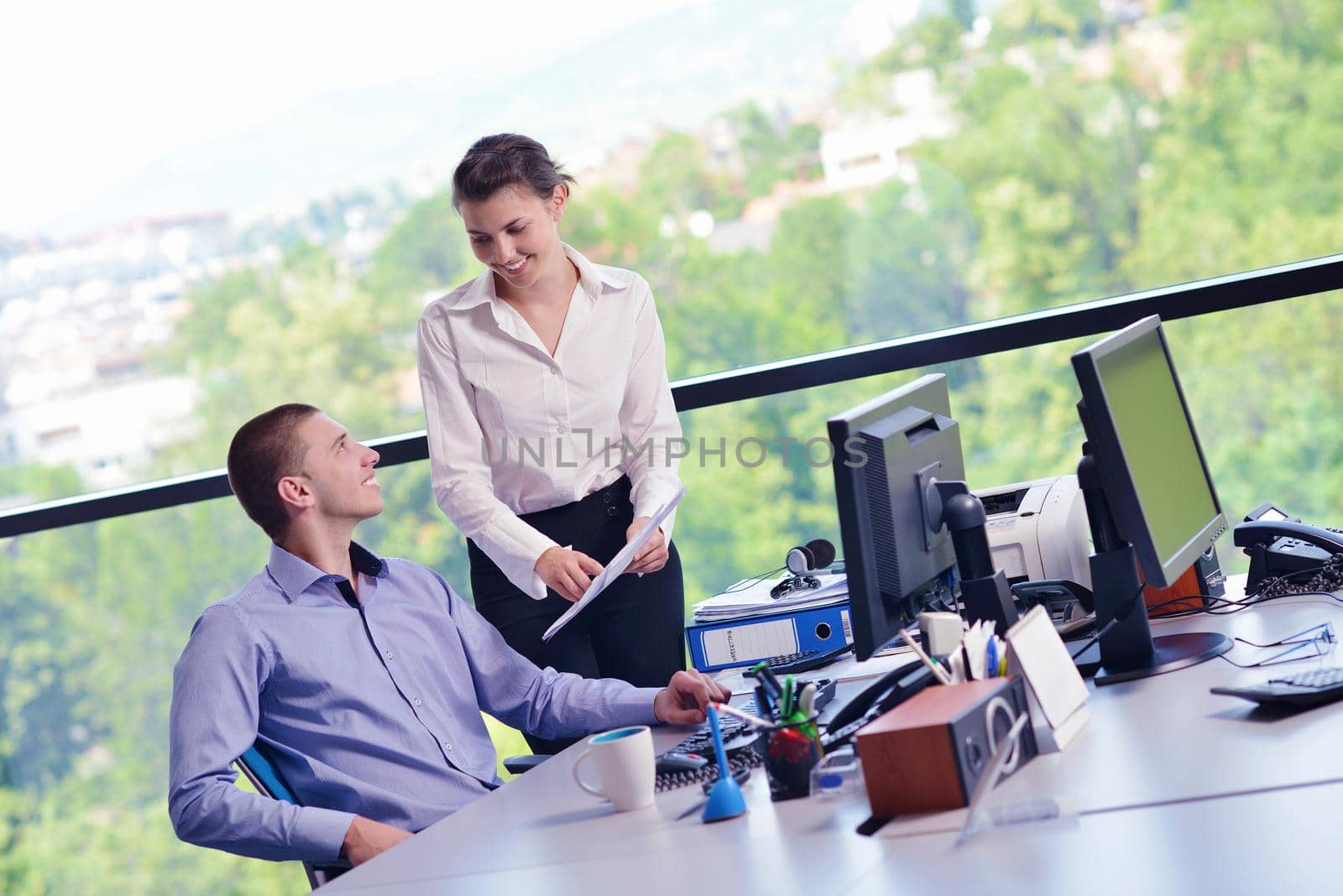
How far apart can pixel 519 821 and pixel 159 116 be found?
980cm

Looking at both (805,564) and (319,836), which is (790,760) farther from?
(805,564)

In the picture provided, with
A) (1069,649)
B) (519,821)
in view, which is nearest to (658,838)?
(519,821)

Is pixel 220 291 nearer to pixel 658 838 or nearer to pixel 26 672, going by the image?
pixel 26 672

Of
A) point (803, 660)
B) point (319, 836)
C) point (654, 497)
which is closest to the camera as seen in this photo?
point (319, 836)

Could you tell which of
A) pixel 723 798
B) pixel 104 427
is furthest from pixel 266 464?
pixel 104 427

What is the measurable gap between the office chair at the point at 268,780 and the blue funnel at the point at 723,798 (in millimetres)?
636

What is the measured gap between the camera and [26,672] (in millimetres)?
8875

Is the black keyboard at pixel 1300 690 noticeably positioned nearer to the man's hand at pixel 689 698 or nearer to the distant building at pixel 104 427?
the man's hand at pixel 689 698

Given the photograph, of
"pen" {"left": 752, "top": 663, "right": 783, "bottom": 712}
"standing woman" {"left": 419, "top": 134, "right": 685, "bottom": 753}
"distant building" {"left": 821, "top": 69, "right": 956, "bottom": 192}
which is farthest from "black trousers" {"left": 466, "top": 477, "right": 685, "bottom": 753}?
"distant building" {"left": 821, "top": 69, "right": 956, "bottom": 192}

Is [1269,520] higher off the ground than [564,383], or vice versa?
[564,383]

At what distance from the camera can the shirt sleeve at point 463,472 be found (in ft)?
7.39

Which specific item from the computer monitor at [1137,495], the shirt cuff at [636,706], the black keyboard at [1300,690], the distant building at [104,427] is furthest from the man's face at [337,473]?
the distant building at [104,427]

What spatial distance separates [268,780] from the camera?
182 cm

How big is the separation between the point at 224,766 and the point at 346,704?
206 millimetres
